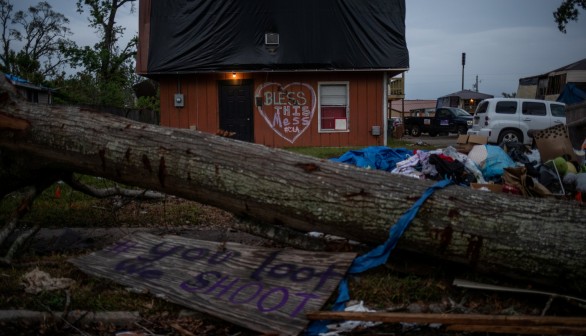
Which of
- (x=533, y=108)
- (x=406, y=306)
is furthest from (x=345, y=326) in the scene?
(x=533, y=108)

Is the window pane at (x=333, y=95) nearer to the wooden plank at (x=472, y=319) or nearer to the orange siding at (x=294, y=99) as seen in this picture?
the orange siding at (x=294, y=99)

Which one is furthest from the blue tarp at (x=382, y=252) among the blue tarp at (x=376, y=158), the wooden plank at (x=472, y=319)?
the blue tarp at (x=376, y=158)

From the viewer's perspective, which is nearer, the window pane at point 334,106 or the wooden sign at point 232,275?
the wooden sign at point 232,275

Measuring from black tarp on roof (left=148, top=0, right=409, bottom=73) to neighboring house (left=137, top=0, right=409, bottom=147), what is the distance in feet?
0.11

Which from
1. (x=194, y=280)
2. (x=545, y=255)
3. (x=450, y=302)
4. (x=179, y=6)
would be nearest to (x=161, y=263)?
(x=194, y=280)

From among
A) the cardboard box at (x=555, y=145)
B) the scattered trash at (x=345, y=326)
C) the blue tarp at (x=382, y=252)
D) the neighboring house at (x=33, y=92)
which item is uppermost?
the neighboring house at (x=33, y=92)

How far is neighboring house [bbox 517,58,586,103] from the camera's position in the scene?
26703mm

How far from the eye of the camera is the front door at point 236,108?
16.3 metres

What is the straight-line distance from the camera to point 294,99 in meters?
16.3

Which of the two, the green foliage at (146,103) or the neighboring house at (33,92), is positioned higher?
the neighboring house at (33,92)

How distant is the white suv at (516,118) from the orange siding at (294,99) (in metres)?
3.62

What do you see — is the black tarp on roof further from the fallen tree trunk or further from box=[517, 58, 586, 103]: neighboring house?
box=[517, 58, 586, 103]: neighboring house

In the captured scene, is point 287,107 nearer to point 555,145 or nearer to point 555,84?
point 555,145

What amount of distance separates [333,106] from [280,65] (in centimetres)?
237
